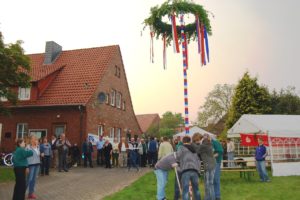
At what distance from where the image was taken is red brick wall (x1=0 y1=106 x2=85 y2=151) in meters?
23.7

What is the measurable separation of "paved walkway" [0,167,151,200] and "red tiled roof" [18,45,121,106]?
8906 mm

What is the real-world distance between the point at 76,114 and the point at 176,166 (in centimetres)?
1604

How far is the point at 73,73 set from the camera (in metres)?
27.5

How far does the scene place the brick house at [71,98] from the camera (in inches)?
943

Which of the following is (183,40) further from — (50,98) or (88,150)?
(50,98)

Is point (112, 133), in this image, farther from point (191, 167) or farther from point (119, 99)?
point (191, 167)

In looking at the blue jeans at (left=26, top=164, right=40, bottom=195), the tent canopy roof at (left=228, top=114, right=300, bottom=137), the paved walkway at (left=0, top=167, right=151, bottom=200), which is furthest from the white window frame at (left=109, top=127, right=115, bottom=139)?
the blue jeans at (left=26, top=164, right=40, bottom=195)

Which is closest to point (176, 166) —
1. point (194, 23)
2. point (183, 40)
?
point (183, 40)

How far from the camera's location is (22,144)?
31.0 ft

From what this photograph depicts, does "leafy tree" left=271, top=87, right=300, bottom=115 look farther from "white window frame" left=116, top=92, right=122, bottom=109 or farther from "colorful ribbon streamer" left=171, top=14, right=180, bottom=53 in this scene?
"colorful ribbon streamer" left=171, top=14, right=180, bottom=53

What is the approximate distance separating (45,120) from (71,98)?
250 cm

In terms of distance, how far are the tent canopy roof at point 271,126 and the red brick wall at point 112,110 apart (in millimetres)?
9838

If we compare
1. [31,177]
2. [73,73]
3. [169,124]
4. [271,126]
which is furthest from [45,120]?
[169,124]

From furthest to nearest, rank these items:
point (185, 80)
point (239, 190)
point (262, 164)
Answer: point (262, 164)
point (185, 80)
point (239, 190)
